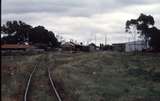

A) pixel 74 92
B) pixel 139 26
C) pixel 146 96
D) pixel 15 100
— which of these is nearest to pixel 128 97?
pixel 146 96

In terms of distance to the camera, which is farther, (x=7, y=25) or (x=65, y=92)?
(x=7, y=25)

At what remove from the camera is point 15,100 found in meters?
18.8

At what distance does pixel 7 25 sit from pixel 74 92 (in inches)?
5319

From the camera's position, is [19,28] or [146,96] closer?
[146,96]

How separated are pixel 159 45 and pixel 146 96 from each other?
83965 millimetres

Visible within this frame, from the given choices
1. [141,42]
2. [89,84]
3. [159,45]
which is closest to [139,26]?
[141,42]

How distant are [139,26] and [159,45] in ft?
76.6

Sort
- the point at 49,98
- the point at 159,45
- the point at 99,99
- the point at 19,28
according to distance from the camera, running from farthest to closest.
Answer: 1. the point at 19,28
2. the point at 159,45
3. the point at 49,98
4. the point at 99,99

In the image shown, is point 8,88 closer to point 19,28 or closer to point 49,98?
point 49,98

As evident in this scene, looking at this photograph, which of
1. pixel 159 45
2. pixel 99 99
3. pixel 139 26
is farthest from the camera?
pixel 139 26

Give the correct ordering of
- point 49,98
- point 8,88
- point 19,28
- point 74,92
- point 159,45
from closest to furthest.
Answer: point 49,98 < point 74,92 < point 8,88 < point 159,45 < point 19,28

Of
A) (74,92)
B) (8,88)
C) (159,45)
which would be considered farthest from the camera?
(159,45)

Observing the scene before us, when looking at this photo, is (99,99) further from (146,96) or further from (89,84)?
(89,84)

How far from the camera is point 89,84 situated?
25.2 metres
